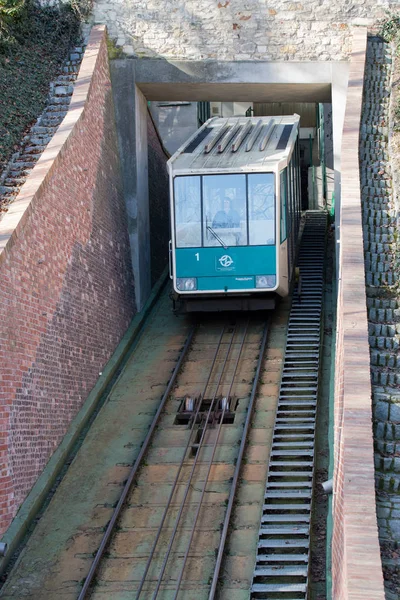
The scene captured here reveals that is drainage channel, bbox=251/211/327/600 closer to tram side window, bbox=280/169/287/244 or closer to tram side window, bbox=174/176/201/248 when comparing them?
tram side window, bbox=280/169/287/244

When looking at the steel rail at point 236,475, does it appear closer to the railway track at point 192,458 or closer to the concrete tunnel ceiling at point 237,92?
the railway track at point 192,458

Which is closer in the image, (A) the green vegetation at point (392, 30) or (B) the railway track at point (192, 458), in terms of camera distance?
(B) the railway track at point (192, 458)

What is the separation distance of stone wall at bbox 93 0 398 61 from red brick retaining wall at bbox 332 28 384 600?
4.79 metres

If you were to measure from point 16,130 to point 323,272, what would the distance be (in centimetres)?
669

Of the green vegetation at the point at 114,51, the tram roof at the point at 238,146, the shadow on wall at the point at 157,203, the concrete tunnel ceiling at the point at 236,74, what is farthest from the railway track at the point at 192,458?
the green vegetation at the point at 114,51

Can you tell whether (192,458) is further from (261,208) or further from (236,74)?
(236,74)

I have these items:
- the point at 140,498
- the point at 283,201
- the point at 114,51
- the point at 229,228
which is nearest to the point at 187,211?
the point at 229,228

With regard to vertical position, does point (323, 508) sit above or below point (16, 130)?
→ below

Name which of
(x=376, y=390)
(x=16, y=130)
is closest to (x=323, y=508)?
(x=376, y=390)

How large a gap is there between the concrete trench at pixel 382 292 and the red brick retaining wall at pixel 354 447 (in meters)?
0.44

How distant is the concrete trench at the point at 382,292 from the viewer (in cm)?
935

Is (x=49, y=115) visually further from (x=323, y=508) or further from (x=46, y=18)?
(x=323, y=508)

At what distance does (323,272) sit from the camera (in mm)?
19578

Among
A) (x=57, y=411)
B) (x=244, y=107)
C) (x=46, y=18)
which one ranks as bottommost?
(x=244, y=107)
